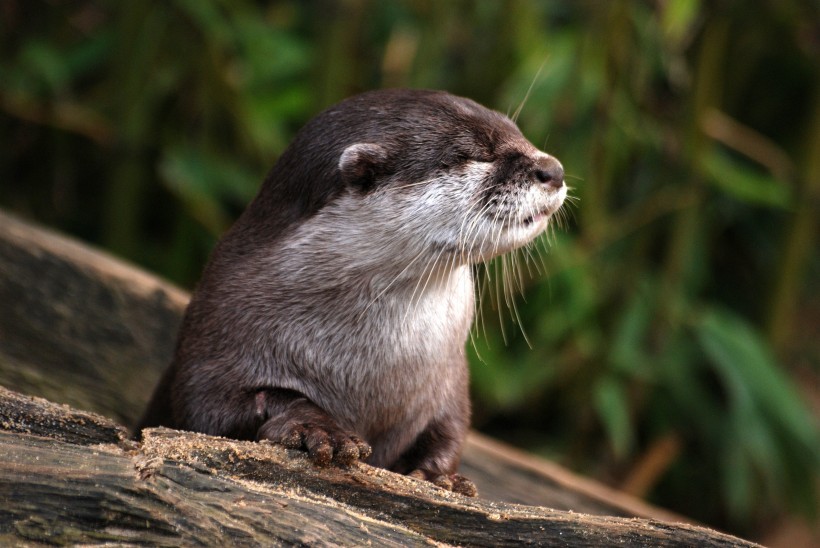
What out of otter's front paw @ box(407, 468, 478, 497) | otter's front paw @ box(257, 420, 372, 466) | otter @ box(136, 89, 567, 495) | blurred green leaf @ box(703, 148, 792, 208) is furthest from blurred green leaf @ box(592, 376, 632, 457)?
otter's front paw @ box(257, 420, 372, 466)

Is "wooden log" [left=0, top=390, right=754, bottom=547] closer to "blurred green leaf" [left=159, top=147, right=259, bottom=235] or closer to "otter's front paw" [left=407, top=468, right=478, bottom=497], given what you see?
"otter's front paw" [left=407, top=468, right=478, bottom=497]

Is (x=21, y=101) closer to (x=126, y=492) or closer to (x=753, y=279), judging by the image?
(x=126, y=492)

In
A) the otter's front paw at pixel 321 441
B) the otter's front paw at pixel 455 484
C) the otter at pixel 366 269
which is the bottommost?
the otter's front paw at pixel 455 484

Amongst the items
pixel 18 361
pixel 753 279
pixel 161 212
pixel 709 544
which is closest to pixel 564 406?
pixel 753 279

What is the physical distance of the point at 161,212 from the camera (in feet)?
13.3

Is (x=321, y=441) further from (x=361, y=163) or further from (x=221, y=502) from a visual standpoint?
(x=361, y=163)

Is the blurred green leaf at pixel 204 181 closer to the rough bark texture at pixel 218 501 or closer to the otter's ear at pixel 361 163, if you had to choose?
the otter's ear at pixel 361 163

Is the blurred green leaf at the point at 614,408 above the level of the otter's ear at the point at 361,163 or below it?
below

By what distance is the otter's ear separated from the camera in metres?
1.94

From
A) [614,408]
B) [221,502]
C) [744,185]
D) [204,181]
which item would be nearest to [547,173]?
[221,502]

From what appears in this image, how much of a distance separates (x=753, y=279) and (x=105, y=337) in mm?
3032

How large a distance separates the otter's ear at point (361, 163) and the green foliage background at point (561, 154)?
1690mm

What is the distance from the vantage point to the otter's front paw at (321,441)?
1686 millimetres

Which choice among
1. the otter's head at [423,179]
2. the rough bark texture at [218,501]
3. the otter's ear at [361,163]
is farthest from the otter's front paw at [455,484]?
the otter's ear at [361,163]
